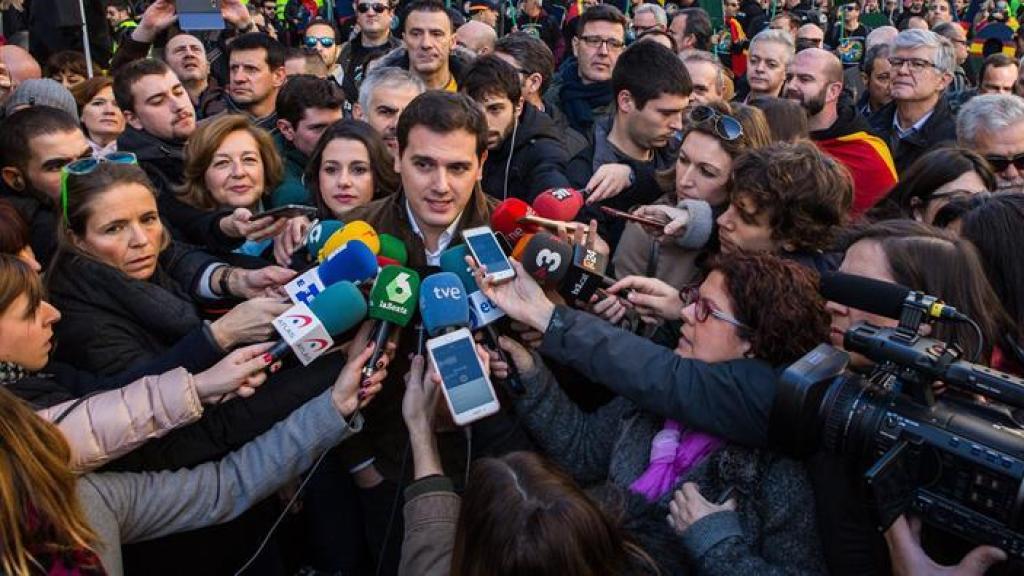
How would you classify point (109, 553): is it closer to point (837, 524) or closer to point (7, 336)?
point (7, 336)

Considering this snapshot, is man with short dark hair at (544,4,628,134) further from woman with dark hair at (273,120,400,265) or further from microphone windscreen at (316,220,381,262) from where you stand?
microphone windscreen at (316,220,381,262)

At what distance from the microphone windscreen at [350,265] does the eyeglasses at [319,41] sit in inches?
225

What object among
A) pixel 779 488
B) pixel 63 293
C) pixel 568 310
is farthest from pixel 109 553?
pixel 779 488

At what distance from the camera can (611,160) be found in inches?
158

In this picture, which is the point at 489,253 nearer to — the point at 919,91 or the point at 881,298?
the point at 881,298

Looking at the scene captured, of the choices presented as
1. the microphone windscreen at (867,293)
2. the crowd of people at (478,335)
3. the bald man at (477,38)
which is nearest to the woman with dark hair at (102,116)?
the crowd of people at (478,335)

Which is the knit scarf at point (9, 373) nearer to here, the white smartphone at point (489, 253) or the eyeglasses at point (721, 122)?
the white smartphone at point (489, 253)

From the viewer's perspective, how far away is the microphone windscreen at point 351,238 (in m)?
2.41

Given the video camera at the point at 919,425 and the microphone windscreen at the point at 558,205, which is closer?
the video camera at the point at 919,425

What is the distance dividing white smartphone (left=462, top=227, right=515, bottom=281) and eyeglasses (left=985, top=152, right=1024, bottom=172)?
A: 105 inches

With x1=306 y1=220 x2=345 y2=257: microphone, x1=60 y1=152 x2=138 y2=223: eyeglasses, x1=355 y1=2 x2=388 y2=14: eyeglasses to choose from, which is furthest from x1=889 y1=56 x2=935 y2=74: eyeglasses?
x1=60 y1=152 x2=138 y2=223: eyeglasses

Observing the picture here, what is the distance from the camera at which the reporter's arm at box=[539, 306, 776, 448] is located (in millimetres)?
1991

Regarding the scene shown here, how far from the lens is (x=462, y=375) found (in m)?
2.16

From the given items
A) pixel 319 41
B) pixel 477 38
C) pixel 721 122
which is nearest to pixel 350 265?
pixel 721 122
